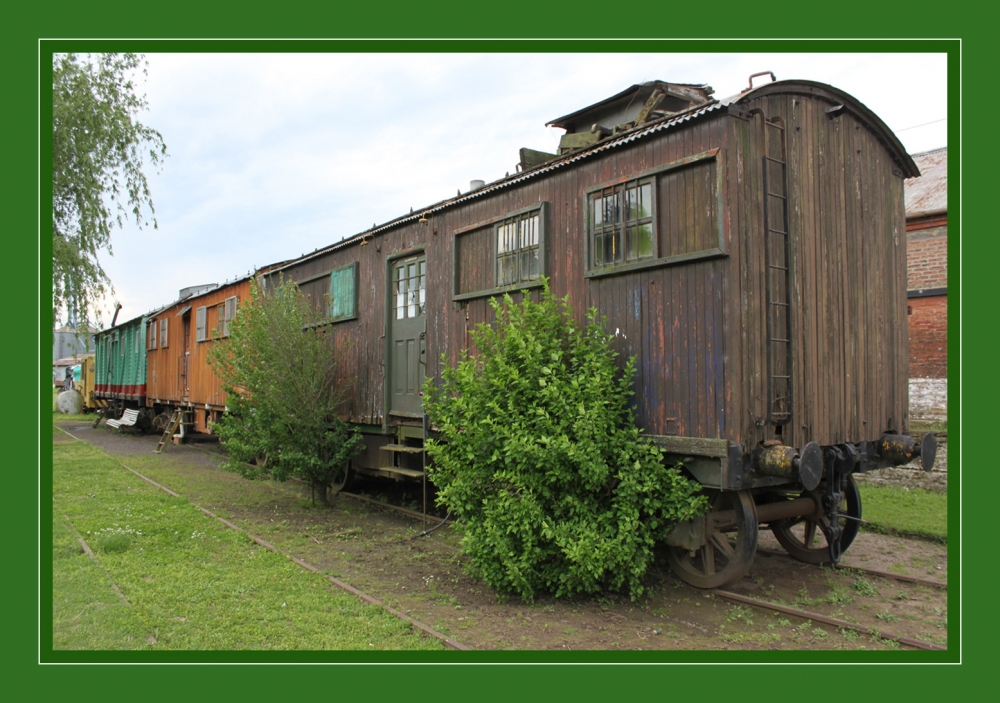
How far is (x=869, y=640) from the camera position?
5.26 m

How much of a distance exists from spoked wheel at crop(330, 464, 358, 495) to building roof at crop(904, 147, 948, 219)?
1066 cm

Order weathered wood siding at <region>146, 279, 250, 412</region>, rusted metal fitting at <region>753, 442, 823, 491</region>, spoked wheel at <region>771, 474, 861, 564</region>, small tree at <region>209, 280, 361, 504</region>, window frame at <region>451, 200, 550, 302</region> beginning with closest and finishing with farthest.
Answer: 1. rusted metal fitting at <region>753, 442, 823, 491</region>
2. spoked wheel at <region>771, 474, 861, 564</region>
3. window frame at <region>451, 200, 550, 302</region>
4. small tree at <region>209, 280, 361, 504</region>
5. weathered wood siding at <region>146, 279, 250, 412</region>

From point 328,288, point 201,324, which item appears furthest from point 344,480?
point 201,324

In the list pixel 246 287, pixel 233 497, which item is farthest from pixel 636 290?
pixel 246 287

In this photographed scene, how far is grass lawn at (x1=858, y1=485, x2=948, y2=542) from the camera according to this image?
8.77 m

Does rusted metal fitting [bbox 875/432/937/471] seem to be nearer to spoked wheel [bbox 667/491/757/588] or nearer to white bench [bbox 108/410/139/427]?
spoked wheel [bbox 667/491/757/588]

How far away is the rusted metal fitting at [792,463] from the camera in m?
5.73

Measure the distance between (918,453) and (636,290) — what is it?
3.32 m

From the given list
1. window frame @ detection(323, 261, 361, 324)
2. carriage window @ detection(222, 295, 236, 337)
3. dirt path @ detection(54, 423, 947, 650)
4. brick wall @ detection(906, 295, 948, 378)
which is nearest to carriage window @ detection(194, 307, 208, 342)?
carriage window @ detection(222, 295, 236, 337)

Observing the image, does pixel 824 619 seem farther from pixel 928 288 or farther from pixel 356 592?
pixel 928 288

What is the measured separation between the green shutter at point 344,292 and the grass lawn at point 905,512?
8344 millimetres

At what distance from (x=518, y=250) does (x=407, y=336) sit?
293cm

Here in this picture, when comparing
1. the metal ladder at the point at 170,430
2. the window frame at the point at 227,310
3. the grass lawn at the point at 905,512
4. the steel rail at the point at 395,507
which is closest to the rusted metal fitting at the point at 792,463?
the grass lawn at the point at 905,512

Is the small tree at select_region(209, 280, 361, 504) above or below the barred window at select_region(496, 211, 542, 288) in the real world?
below
